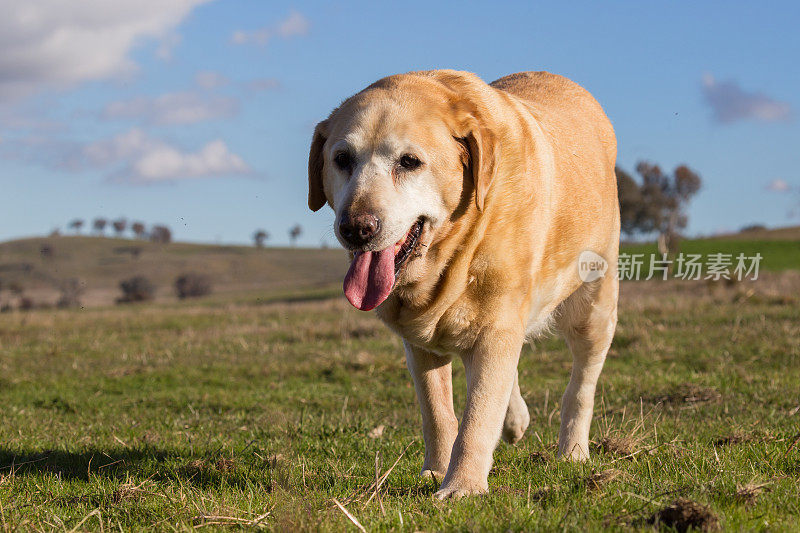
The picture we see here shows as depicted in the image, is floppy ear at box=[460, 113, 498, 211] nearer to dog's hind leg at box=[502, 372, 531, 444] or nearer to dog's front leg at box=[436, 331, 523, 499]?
dog's front leg at box=[436, 331, 523, 499]

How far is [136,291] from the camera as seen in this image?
54.2 m

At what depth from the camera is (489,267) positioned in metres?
3.87

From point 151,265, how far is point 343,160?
3398 inches

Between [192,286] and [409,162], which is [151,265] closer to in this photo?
[192,286]

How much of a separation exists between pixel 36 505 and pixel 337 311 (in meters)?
15.1

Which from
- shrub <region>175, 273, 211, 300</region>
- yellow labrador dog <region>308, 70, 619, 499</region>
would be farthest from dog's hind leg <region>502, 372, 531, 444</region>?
shrub <region>175, 273, 211, 300</region>

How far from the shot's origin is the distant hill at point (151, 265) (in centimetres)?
6806

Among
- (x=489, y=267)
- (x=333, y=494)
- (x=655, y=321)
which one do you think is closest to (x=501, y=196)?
(x=489, y=267)

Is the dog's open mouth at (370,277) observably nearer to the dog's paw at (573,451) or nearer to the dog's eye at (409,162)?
the dog's eye at (409,162)

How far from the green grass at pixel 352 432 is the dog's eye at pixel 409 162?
4.57 feet

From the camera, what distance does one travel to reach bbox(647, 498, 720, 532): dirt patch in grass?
2695mm

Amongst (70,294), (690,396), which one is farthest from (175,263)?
(690,396)

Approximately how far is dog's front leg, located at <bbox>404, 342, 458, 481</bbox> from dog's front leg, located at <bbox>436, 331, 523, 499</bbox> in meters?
0.44

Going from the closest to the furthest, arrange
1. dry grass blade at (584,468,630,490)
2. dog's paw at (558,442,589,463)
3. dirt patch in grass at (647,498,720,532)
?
dirt patch in grass at (647,498,720,532) → dry grass blade at (584,468,630,490) → dog's paw at (558,442,589,463)
